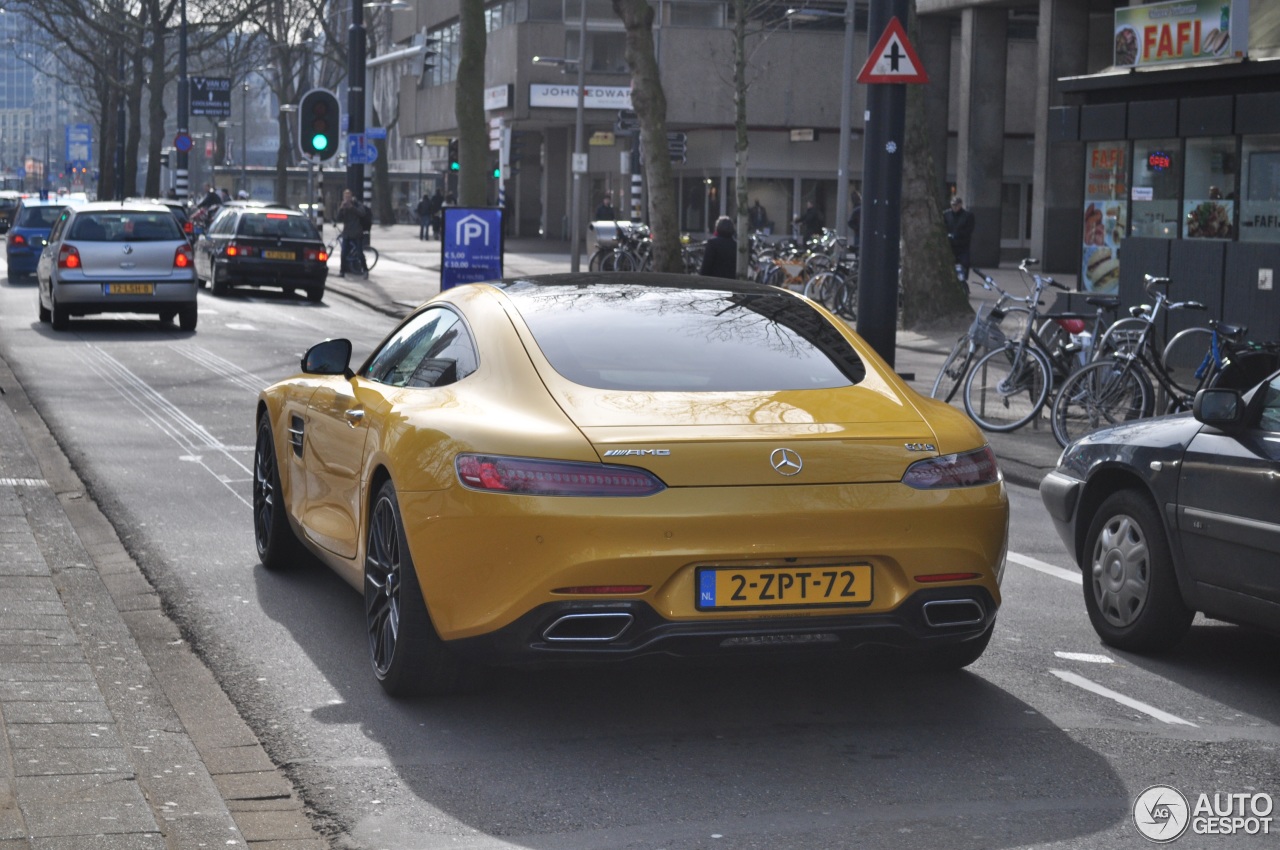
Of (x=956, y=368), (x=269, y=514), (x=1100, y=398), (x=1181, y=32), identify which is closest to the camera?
(x=269, y=514)

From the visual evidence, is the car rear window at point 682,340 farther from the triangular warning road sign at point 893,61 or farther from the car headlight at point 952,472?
the triangular warning road sign at point 893,61

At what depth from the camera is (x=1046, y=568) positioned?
8695 mm

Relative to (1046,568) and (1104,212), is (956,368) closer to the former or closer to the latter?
(1046,568)

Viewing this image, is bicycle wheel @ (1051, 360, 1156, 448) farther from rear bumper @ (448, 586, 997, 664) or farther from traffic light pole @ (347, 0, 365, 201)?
traffic light pole @ (347, 0, 365, 201)

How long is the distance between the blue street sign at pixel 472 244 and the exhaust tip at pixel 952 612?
1554 cm

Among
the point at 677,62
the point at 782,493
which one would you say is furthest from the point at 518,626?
the point at 677,62

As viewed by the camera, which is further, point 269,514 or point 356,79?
point 356,79

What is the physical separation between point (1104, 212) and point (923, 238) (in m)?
2.96

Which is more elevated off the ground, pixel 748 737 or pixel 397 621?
pixel 397 621

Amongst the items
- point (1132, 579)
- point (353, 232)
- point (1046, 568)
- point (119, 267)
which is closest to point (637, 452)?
point (1132, 579)

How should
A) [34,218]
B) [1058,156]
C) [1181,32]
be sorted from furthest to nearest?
[1058,156], [34,218], [1181,32]

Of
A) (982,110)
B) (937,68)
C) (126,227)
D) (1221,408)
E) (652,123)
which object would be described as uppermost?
(937,68)

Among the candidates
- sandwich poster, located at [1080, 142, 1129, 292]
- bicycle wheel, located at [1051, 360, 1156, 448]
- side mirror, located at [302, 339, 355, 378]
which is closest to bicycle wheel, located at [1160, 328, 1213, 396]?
bicycle wheel, located at [1051, 360, 1156, 448]

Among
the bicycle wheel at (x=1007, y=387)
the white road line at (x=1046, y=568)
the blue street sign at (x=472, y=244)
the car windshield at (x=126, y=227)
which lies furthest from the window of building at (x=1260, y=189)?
the white road line at (x=1046, y=568)
